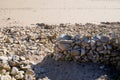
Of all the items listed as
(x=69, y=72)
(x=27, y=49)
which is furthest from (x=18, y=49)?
(x=69, y=72)

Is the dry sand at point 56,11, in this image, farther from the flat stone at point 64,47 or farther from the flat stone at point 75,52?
the flat stone at point 75,52

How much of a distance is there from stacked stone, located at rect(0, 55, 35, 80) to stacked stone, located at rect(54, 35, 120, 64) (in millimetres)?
757

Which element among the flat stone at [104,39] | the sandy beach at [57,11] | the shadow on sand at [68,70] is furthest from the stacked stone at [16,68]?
the sandy beach at [57,11]

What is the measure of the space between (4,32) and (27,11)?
3466 millimetres

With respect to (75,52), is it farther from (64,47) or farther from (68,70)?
(68,70)

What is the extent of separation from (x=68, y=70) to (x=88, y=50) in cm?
63

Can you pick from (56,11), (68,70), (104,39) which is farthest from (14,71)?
(56,11)

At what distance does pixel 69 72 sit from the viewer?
634 cm

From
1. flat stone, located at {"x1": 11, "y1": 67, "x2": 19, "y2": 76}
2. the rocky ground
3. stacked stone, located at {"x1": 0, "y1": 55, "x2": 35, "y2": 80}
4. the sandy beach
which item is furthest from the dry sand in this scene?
flat stone, located at {"x1": 11, "y1": 67, "x2": 19, "y2": 76}

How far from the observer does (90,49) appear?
6605 mm

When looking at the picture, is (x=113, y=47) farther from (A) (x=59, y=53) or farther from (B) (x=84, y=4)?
(B) (x=84, y=4)

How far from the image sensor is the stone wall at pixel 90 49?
6.55 m

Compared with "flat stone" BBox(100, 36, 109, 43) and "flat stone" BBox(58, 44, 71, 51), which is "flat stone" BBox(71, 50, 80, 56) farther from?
"flat stone" BBox(100, 36, 109, 43)

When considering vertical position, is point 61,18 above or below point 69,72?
above
